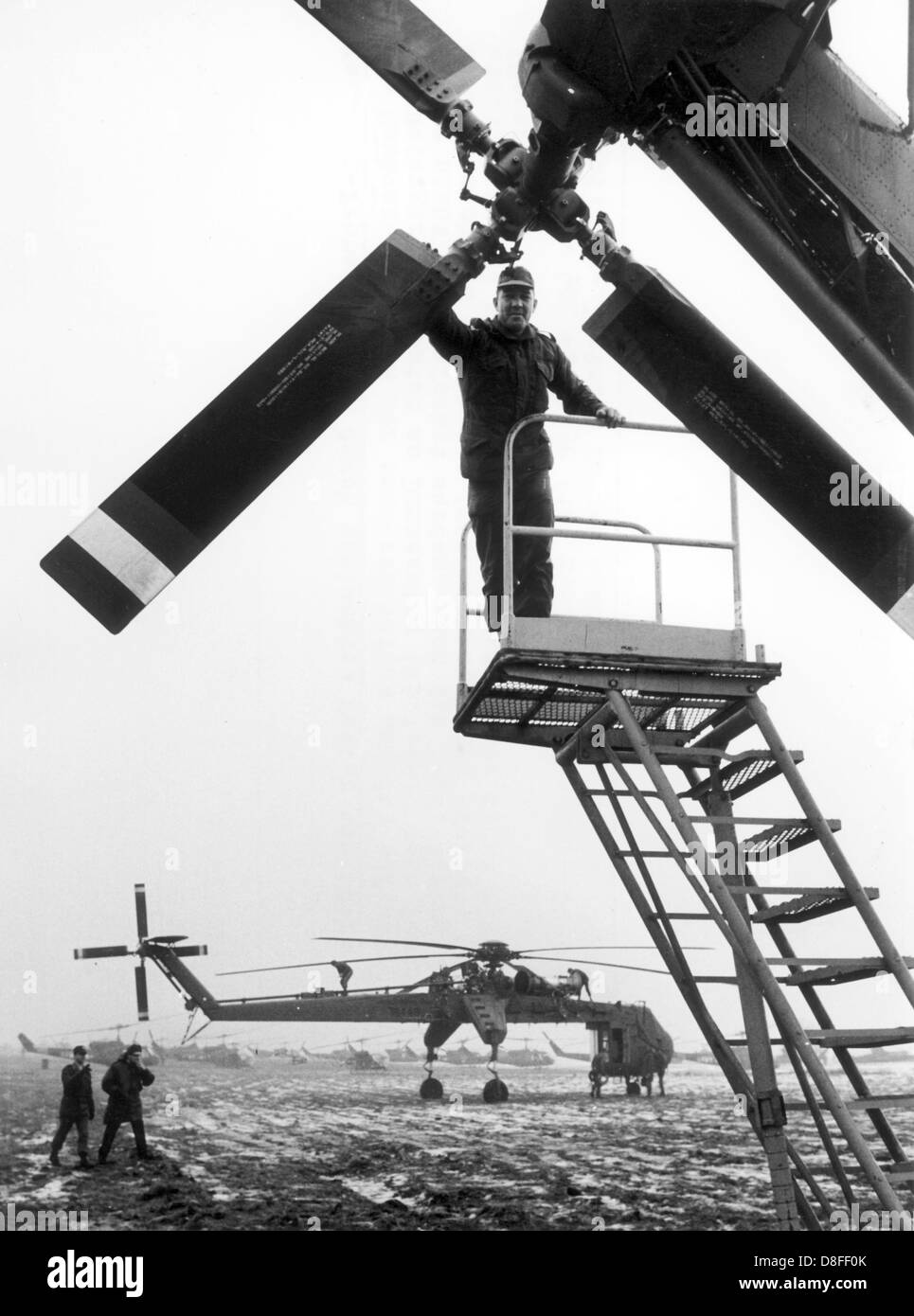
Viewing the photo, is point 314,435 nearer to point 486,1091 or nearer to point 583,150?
point 583,150

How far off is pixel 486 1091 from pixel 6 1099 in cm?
1428

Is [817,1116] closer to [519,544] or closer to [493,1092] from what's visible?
[519,544]

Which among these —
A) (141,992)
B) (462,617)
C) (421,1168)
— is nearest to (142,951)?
(141,992)

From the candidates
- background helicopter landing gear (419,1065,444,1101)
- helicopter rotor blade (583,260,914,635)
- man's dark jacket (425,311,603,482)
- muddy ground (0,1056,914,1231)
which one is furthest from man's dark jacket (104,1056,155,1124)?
background helicopter landing gear (419,1065,444,1101)

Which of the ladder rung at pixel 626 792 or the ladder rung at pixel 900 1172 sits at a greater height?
the ladder rung at pixel 626 792

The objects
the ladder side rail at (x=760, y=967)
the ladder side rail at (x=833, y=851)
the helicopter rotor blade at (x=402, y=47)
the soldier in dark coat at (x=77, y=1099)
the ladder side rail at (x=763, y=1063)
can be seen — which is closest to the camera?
the ladder side rail at (x=760, y=967)

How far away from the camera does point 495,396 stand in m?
5.89

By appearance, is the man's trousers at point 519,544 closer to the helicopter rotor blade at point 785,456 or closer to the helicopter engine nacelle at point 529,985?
the helicopter rotor blade at point 785,456

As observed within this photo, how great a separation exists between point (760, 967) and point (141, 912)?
21.2 meters

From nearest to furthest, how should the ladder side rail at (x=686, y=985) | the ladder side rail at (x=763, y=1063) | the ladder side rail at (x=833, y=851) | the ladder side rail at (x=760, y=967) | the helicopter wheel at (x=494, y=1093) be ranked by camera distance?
the ladder side rail at (x=760, y=967) < the ladder side rail at (x=833, y=851) < the ladder side rail at (x=763, y=1063) < the ladder side rail at (x=686, y=985) < the helicopter wheel at (x=494, y=1093)

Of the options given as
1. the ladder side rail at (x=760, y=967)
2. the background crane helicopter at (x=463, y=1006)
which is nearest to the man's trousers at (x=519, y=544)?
the ladder side rail at (x=760, y=967)

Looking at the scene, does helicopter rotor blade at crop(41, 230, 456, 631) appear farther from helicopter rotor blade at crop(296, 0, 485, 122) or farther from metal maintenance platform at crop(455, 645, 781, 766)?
metal maintenance platform at crop(455, 645, 781, 766)

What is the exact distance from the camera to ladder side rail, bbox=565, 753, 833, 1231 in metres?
5.62

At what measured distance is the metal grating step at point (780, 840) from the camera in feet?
16.5
